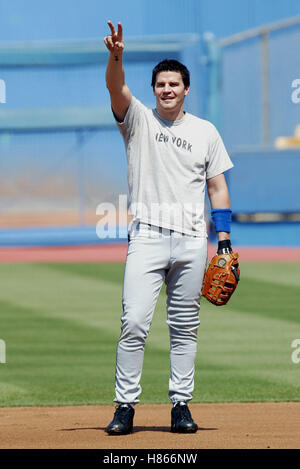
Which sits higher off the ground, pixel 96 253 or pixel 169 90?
pixel 169 90

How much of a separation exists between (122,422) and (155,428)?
369 millimetres

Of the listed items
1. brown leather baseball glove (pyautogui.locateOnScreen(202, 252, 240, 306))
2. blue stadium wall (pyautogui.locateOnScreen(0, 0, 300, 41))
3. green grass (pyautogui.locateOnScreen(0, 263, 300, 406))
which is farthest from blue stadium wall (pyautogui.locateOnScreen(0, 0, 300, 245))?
brown leather baseball glove (pyautogui.locateOnScreen(202, 252, 240, 306))

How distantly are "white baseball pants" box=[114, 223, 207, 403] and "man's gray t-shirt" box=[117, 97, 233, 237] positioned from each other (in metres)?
0.09

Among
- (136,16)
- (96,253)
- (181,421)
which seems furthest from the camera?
(136,16)

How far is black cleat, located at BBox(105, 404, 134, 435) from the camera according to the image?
5.42m

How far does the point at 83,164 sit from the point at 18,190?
440 cm

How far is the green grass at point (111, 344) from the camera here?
292 inches

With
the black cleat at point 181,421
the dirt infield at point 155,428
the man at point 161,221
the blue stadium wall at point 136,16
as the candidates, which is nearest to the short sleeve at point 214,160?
the man at point 161,221

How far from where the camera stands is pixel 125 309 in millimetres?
5406

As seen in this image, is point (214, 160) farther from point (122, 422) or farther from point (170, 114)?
point (122, 422)

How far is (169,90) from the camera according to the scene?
5.39 m

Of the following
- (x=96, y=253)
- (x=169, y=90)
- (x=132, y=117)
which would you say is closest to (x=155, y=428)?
(x=132, y=117)

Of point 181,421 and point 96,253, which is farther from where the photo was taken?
point 96,253
